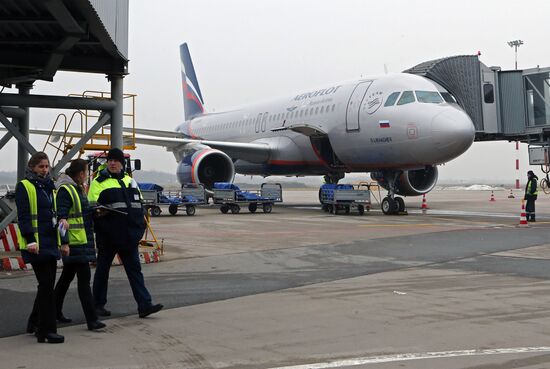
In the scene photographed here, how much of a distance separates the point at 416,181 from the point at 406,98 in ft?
18.8

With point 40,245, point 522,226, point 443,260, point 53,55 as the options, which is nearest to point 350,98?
point 522,226

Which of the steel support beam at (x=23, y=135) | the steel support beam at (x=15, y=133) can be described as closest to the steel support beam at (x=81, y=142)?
the steel support beam at (x=15, y=133)

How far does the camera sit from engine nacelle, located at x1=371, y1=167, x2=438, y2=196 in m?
22.1

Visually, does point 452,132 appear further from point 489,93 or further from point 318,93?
point 318,93

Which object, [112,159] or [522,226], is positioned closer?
[112,159]

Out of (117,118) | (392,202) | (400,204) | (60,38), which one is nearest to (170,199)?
(392,202)

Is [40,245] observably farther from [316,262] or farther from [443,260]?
[443,260]

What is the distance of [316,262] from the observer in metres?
9.15

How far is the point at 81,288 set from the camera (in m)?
5.22

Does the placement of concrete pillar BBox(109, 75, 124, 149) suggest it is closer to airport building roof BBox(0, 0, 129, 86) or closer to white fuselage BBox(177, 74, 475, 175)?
airport building roof BBox(0, 0, 129, 86)

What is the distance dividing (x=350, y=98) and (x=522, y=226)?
7.15 m

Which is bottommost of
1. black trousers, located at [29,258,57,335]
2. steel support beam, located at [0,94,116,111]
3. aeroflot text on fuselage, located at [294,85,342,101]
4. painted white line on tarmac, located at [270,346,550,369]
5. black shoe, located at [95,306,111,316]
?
painted white line on tarmac, located at [270,346,550,369]

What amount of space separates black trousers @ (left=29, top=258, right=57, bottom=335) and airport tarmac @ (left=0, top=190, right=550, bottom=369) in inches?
5.9

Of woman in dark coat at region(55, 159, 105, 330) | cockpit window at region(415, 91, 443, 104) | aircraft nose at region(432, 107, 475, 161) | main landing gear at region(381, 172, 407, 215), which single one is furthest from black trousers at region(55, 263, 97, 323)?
main landing gear at region(381, 172, 407, 215)
